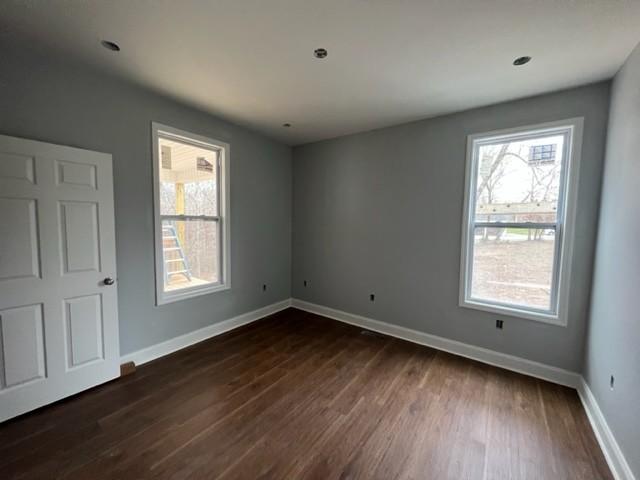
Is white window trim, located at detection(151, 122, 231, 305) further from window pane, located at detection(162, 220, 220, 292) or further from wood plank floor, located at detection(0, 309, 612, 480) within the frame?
wood plank floor, located at detection(0, 309, 612, 480)

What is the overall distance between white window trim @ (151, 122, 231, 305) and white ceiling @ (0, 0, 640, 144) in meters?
0.47

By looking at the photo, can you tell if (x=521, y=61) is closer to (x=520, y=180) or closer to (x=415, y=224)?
(x=520, y=180)

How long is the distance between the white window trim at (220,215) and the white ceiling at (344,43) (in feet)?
1.53

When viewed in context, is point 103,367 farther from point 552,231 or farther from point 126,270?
point 552,231

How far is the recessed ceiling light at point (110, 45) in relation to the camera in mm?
1848

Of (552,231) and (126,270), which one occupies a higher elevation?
(552,231)

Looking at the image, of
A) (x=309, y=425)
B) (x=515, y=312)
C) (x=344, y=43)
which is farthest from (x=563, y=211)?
(x=309, y=425)

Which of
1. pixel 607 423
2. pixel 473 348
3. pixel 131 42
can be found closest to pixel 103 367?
pixel 131 42

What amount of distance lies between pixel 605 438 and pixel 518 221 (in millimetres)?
1782

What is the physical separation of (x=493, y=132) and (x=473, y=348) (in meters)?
2.35

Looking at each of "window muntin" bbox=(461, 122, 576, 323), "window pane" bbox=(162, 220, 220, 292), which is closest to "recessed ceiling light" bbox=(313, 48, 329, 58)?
"window muntin" bbox=(461, 122, 576, 323)

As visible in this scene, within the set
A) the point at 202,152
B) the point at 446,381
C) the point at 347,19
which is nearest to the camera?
the point at 347,19

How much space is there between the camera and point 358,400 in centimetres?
218

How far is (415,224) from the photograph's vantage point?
3.21 m
